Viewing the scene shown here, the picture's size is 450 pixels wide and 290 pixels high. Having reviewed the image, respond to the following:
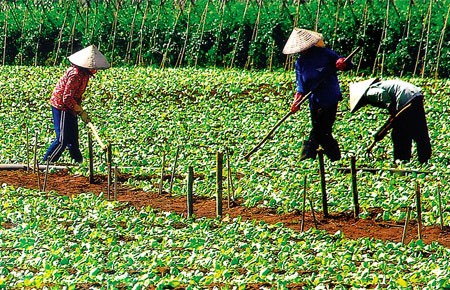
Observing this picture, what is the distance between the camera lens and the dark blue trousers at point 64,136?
12.3 meters

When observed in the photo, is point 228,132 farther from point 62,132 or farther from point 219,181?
point 219,181

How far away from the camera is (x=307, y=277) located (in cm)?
704

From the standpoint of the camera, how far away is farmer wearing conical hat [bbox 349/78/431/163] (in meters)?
11.3

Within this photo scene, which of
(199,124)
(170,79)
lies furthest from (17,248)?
(170,79)

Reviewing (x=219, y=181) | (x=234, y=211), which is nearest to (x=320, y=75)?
(x=234, y=211)

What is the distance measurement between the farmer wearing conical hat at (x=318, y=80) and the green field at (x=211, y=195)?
331 mm

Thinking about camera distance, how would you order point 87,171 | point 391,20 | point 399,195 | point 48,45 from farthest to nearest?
point 48,45
point 391,20
point 87,171
point 399,195

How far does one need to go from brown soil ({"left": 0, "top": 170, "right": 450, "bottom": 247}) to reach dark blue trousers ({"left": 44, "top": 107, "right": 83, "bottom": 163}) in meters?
0.43

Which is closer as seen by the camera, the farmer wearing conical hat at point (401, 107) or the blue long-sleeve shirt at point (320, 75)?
the farmer wearing conical hat at point (401, 107)

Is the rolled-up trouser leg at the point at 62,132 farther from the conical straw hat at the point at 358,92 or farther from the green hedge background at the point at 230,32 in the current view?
the green hedge background at the point at 230,32

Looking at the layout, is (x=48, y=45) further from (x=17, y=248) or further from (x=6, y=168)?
(x=17, y=248)

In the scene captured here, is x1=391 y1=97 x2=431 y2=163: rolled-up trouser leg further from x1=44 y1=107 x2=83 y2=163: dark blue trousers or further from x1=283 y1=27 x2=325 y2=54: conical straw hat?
x1=44 y1=107 x2=83 y2=163: dark blue trousers

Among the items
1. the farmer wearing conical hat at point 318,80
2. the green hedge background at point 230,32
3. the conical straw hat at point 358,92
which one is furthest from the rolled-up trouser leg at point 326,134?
the green hedge background at point 230,32

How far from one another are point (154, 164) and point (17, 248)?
14.4 feet
